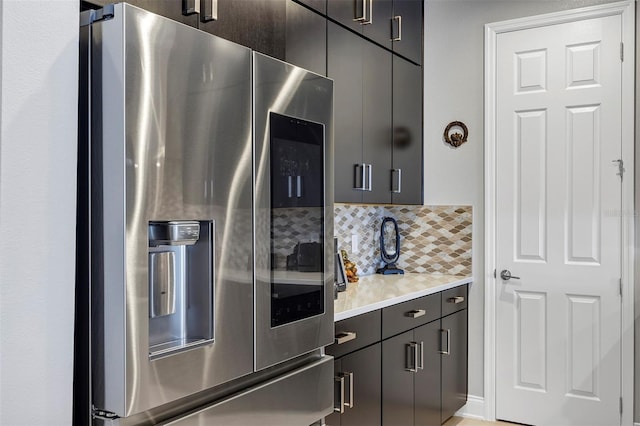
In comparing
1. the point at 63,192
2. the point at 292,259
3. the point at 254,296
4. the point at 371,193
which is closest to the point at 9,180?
the point at 63,192

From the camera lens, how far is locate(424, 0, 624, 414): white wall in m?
3.46

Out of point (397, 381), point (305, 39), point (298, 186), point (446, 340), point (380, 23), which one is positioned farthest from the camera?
point (446, 340)

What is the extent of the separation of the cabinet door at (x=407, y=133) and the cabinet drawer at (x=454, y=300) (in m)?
0.58

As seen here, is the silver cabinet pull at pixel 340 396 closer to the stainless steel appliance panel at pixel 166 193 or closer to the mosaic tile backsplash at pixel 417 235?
the stainless steel appliance panel at pixel 166 193

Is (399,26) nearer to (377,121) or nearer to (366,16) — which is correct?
(366,16)

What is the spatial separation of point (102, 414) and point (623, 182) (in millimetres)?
2863

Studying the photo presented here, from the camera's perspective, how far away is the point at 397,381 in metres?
2.67

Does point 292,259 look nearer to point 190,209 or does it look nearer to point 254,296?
point 254,296

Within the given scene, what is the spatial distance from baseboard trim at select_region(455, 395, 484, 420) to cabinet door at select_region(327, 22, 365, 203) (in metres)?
1.54

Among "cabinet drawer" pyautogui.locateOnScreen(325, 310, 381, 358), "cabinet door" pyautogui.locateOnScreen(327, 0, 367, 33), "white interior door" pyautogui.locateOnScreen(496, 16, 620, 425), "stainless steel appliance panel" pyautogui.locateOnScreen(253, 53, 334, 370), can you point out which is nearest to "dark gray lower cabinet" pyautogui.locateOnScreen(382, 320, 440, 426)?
"cabinet drawer" pyautogui.locateOnScreen(325, 310, 381, 358)

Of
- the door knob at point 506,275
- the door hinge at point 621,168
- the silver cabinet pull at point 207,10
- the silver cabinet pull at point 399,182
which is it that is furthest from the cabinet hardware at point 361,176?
the door hinge at point 621,168

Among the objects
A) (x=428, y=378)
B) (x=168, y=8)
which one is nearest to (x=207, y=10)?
(x=168, y=8)

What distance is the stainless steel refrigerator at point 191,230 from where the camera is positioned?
113 cm

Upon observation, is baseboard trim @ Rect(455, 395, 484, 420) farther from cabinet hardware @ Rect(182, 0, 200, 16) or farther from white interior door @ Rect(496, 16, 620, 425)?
cabinet hardware @ Rect(182, 0, 200, 16)
